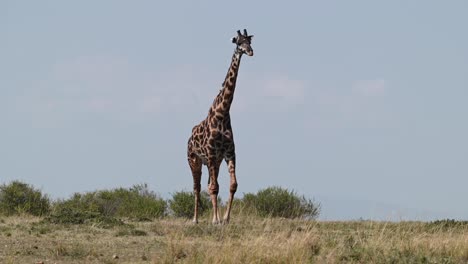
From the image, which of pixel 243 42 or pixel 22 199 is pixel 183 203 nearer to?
pixel 22 199

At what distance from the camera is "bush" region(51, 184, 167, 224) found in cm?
2719

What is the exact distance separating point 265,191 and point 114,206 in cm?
541

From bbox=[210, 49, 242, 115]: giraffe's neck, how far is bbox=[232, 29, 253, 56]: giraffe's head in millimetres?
202

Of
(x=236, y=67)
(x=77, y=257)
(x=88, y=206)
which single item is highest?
(x=236, y=67)

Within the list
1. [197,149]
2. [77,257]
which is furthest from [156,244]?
[197,149]

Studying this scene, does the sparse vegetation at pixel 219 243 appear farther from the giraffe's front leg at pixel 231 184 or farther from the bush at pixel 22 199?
the bush at pixel 22 199

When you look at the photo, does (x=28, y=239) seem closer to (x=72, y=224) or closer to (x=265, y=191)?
(x=72, y=224)

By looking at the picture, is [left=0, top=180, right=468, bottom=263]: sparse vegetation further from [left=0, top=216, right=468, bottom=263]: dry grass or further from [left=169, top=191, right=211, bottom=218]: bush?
[left=169, top=191, right=211, bottom=218]: bush

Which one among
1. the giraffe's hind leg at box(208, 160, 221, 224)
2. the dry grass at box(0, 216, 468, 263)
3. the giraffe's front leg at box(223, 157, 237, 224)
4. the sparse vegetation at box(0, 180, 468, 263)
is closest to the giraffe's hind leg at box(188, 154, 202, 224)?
the sparse vegetation at box(0, 180, 468, 263)

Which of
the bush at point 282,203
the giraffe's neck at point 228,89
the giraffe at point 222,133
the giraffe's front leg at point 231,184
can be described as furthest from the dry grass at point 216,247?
the bush at point 282,203

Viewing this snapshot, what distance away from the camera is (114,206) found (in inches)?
1142

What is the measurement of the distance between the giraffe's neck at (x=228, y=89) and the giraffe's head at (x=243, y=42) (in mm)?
202

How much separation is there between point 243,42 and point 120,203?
467 inches

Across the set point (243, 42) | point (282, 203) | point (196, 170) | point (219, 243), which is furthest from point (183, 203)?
point (219, 243)
